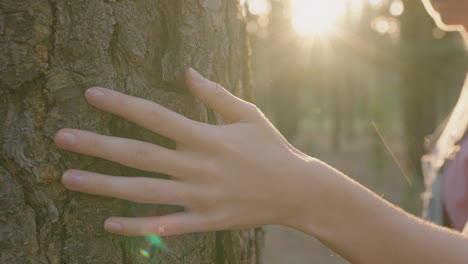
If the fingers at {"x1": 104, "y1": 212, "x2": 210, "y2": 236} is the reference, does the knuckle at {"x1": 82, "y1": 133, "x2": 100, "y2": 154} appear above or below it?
above

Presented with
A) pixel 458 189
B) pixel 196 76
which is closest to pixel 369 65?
pixel 458 189

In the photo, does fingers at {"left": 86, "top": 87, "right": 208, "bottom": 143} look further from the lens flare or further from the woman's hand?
the lens flare

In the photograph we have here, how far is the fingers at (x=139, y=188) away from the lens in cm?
109

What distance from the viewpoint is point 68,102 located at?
1202 mm

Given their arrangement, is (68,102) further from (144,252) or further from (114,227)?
(144,252)

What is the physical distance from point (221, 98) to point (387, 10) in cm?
1156

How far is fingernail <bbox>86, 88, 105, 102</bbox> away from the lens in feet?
3.80

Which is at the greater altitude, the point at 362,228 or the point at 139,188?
the point at 139,188

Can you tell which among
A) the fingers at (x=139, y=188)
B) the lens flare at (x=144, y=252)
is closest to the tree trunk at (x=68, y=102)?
the lens flare at (x=144, y=252)

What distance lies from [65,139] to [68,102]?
14 cm

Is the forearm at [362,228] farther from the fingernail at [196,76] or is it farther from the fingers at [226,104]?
the fingernail at [196,76]

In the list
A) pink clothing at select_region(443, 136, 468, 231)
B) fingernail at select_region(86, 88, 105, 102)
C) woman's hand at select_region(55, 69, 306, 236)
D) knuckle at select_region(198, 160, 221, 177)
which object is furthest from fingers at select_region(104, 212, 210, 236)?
pink clothing at select_region(443, 136, 468, 231)

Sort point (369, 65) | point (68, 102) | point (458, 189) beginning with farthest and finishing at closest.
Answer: point (369, 65)
point (458, 189)
point (68, 102)

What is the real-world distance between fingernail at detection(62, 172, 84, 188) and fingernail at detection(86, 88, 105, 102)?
8.7 inches
